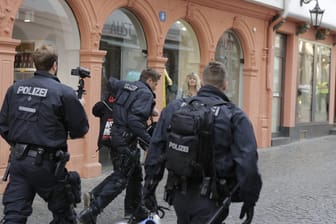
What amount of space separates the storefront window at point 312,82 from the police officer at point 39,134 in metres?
13.1

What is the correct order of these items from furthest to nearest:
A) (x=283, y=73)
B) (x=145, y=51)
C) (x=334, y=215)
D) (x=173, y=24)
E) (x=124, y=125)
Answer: (x=283, y=73), (x=173, y=24), (x=145, y=51), (x=334, y=215), (x=124, y=125)

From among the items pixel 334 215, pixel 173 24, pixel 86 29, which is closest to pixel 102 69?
pixel 86 29

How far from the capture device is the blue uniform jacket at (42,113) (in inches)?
187

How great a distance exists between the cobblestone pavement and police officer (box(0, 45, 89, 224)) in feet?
6.85

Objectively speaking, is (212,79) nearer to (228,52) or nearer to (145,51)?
(145,51)

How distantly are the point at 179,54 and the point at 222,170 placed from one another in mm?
8688

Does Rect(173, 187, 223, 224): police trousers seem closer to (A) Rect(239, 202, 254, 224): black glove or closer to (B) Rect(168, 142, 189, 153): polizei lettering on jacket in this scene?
(A) Rect(239, 202, 254, 224): black glove

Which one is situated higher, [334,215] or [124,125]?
[124,125]

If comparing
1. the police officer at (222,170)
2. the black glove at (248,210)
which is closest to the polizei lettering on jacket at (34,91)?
the police officer at (222,170)

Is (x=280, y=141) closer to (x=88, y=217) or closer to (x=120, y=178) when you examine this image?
(x=120, y=178)

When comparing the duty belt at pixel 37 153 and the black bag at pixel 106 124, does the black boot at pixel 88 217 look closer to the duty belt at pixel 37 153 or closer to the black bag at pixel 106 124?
the black bag at pixel 106 124

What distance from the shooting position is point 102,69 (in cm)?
1046

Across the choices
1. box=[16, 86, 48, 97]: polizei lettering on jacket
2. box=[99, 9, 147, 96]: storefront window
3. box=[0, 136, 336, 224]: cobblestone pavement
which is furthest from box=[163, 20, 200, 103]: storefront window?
box=[16, 86, 48, 97]: polizei lettering on jacket

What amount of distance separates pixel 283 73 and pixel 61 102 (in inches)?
488
